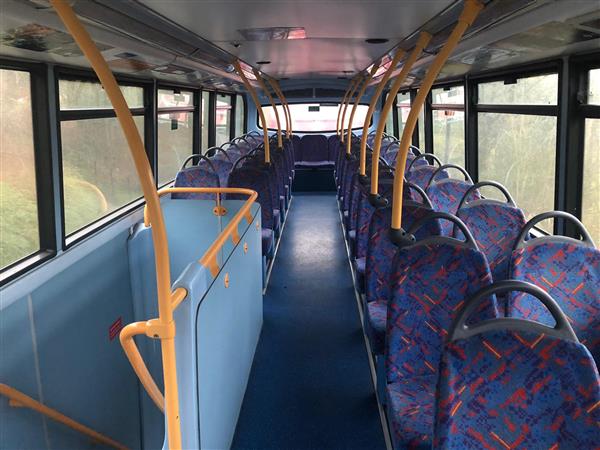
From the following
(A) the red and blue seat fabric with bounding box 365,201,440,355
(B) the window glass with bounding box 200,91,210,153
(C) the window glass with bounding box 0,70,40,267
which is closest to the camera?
(C) the window glass with bounding box 0,70,40,267

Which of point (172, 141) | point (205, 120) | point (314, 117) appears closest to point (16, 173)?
point (172, 141)

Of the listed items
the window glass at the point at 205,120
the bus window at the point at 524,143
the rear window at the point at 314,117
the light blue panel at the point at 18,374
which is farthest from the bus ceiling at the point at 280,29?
the rear window at the point at 314,117

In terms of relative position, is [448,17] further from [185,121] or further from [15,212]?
[185,121]

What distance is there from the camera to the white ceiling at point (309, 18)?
2629mm

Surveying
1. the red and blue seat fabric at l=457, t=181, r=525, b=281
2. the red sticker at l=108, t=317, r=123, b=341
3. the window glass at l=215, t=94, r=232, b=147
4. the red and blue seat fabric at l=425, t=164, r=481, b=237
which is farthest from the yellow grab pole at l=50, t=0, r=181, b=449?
the window glass at l=215, t=94, r=232, b=147

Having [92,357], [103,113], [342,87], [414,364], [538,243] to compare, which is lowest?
[92,357]

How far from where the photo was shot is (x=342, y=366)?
3.95 metres

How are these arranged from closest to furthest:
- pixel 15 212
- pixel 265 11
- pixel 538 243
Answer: pixel 538 243 → pixel 265 11 → pixel 15 212

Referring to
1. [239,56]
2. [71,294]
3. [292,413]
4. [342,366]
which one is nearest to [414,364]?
[292,413]

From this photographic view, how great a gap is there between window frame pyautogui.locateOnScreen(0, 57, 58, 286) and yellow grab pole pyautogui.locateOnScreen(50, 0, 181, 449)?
1.81 metres

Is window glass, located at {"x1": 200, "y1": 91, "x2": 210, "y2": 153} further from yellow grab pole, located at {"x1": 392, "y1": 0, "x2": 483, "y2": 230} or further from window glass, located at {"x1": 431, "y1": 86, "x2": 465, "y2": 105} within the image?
yellow grab pole, located at {"x1": 392, "y1": 0, "x2": 483, "y2": 230}

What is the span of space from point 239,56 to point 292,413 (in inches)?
133

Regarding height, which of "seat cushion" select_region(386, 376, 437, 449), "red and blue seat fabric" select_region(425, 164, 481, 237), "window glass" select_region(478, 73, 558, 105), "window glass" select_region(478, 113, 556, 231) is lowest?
"seat cushion" select_region(386, 376, 437, 449)

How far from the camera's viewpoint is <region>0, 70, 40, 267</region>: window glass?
118 inches
